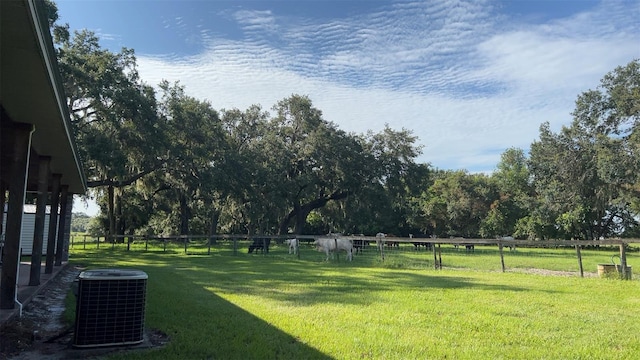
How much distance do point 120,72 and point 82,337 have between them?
18776mm

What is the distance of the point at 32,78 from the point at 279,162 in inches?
1010

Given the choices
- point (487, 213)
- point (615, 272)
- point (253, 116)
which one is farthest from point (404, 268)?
point (487, 213)

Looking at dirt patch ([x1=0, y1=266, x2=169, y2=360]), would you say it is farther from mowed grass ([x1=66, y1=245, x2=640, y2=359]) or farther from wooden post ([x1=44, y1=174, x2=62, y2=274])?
wooden post ([x1=44, y1=174, x2=62, y2=274])

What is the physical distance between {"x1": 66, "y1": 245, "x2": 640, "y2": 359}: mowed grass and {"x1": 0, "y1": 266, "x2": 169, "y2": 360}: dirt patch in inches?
9.5

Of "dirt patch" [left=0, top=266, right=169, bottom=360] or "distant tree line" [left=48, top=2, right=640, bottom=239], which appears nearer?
"dirt patch" [left=0, top=266, right=169, bottom=360]

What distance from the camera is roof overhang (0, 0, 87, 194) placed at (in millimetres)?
3229

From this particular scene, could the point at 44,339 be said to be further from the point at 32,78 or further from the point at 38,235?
the point at 38,235

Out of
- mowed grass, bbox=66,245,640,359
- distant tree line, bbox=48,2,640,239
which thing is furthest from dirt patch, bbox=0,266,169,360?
distant tree line, bbox=48,2,640,239

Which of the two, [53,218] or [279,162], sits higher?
[279,162]

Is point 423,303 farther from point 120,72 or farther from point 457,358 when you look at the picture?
point 120,72

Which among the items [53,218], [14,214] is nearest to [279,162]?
[53,218]

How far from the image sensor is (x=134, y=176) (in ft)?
78.1

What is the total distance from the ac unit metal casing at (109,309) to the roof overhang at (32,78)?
75.7 inches

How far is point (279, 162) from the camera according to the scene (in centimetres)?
3000
